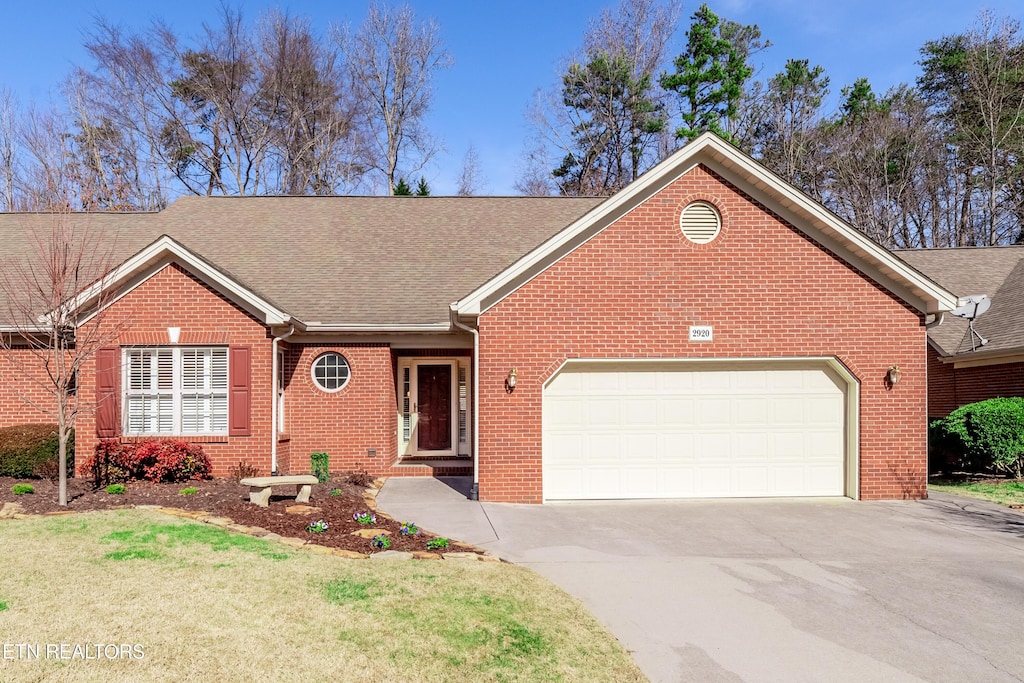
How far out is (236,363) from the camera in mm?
12219

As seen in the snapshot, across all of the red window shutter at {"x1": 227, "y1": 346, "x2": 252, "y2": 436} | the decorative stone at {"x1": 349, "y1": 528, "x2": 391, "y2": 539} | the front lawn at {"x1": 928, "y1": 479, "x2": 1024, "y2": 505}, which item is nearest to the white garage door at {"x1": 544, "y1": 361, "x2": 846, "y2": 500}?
the front lawn at {"x1": 928, "y1": 479, "x2": 1024, "y2": 505}

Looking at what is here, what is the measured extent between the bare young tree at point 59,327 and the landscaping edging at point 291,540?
65 cm

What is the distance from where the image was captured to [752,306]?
37.3ft

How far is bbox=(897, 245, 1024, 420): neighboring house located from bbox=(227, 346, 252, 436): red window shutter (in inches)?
610

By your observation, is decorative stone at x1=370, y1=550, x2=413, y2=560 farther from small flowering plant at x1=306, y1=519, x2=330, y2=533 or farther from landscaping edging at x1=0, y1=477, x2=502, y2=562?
small flowering plant at x1=306, y1=519, x2=330, y2=533

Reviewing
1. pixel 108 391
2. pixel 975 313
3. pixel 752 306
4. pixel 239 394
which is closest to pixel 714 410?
pixel 752 306

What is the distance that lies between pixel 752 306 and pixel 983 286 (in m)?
12.0

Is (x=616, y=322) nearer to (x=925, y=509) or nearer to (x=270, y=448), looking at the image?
(x=925, y=509)

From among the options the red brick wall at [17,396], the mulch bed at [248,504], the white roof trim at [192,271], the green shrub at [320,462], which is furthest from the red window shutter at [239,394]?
the red brick wall at [17,396]

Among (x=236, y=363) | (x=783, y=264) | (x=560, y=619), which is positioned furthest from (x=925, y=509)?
(x=236, y=363)

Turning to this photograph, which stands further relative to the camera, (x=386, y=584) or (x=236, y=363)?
(x=236, y=363)

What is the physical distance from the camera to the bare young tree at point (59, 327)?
10.2 m

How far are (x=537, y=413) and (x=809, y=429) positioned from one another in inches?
183

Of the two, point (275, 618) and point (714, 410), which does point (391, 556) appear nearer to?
point (275, 618)
